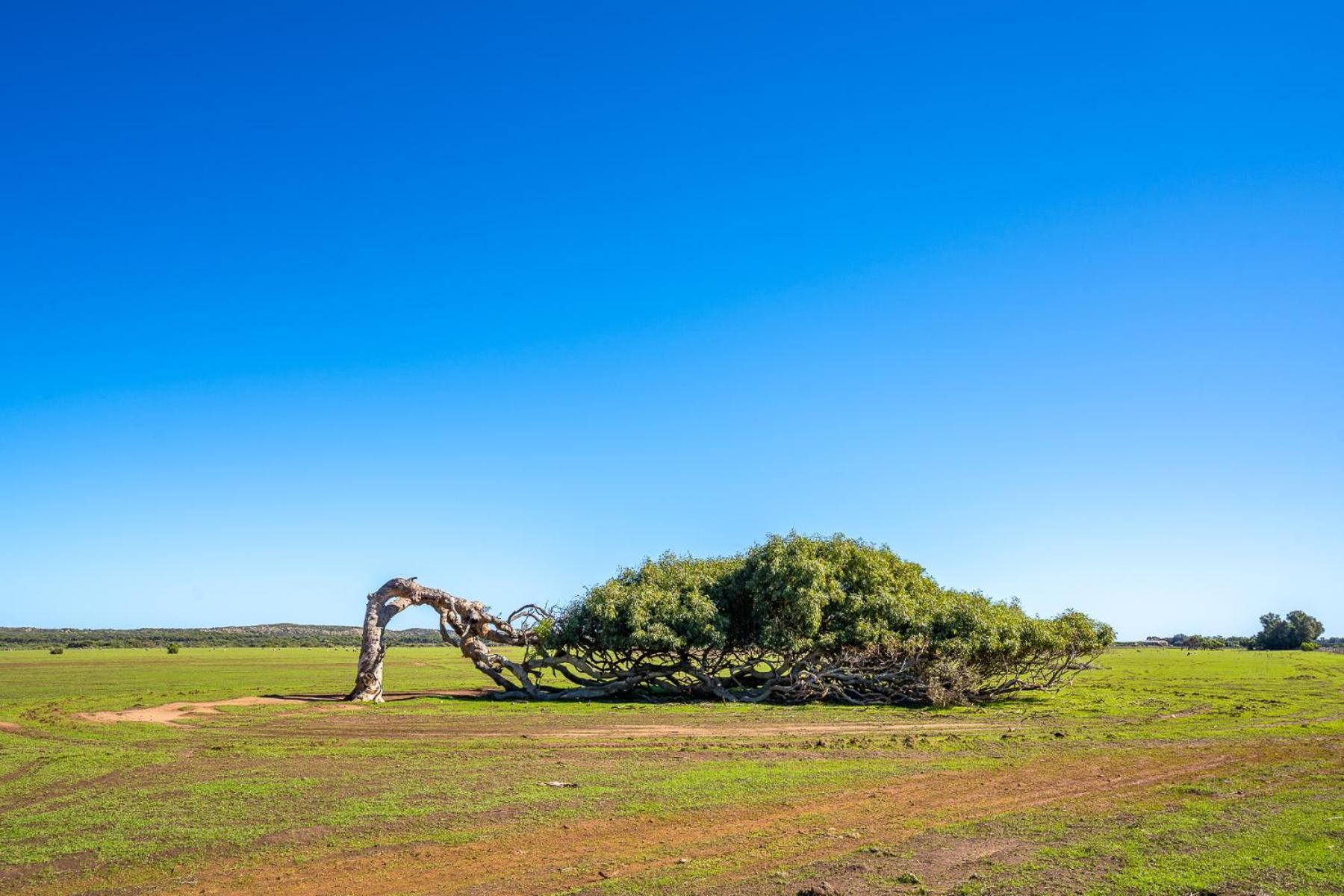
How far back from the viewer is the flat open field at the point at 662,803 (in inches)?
402

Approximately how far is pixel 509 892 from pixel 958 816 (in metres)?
7.42

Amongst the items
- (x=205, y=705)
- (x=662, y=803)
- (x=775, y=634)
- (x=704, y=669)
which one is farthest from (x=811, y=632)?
(x=205, y=705)

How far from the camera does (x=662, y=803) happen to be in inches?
561

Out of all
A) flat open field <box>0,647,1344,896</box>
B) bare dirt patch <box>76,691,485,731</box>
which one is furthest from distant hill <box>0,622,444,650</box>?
flat open field <box>0,647,1344,896</box>

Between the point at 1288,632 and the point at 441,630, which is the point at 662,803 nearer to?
the point at 441,630

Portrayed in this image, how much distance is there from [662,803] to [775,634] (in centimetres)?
2263

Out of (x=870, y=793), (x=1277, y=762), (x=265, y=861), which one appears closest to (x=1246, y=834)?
(x=870, y=793)

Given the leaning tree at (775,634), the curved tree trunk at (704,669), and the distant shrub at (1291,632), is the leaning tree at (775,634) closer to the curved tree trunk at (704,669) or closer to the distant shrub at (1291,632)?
the curved tree trunk at (704,669)

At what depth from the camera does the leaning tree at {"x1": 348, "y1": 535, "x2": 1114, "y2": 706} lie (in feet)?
117

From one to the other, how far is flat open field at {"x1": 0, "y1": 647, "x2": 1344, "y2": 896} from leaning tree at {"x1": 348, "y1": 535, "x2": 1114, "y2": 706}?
7.26m

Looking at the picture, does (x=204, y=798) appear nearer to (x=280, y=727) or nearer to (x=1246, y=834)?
(x=280, y=727)

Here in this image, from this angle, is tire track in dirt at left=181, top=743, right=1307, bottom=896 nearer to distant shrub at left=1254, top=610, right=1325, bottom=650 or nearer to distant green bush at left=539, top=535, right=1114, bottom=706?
distant green bush at left=539, top=535, right=1114, bottom=706

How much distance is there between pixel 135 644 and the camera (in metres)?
134

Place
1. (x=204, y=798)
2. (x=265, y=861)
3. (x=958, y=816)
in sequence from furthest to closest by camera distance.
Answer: (x=204, y=798) < (x=958, y=816) < (x=265, y=861)
